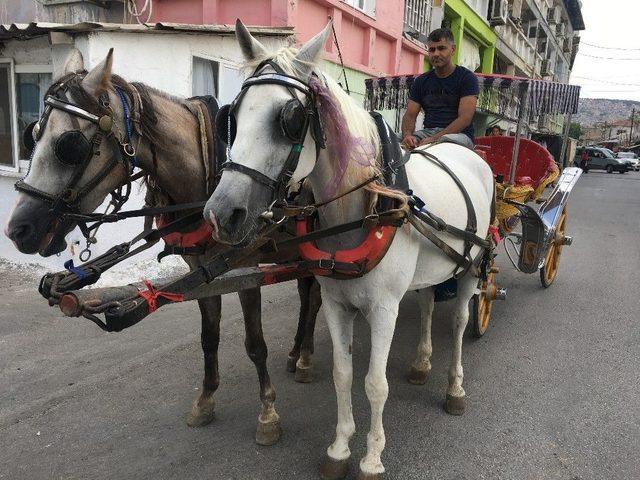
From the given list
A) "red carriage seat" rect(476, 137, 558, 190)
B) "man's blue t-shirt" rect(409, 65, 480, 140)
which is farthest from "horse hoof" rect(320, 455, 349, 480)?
"red carriage seat" rect(476, 137, 558, 190)

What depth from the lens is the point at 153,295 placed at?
1.98 m

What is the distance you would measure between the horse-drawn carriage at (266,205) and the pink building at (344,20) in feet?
15.1

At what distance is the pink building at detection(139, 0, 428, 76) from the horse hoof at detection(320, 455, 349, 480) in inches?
223

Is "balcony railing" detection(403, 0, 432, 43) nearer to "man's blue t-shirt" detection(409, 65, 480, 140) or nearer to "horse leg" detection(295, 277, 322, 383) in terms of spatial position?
"man's blue t-shirt" detection(409, 65, 480, 140)

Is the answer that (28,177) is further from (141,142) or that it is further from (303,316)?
(303,316)

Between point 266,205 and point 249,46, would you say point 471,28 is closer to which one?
point 249,46

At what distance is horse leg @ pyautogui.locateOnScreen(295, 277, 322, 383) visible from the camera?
3547 millimetres

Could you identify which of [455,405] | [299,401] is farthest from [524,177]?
[299,401]

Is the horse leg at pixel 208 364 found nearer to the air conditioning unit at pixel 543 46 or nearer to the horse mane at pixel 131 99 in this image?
the horse mane at pixel 131 99

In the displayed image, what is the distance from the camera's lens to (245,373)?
362 cm

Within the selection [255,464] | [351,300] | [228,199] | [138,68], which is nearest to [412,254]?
[351,300]

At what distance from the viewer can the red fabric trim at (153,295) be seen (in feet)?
6.40

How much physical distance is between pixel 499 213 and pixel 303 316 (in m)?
2.10

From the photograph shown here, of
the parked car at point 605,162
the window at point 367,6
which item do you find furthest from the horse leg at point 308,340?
the parked car at point 605,162
